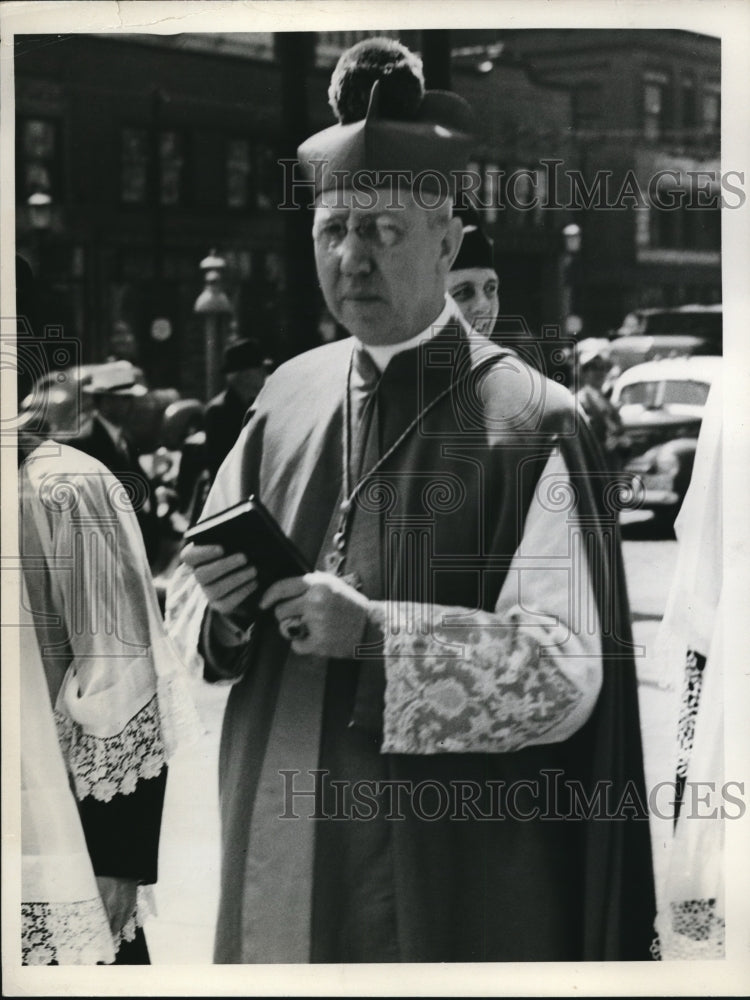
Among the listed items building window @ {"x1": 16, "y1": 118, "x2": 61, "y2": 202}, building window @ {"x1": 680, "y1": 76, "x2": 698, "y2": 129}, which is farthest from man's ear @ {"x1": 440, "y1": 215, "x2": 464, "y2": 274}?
building window @ {"x1": 16, "y1": 118, "x2": 61, "y2": 202}

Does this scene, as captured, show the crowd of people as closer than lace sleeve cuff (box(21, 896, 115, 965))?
Yes

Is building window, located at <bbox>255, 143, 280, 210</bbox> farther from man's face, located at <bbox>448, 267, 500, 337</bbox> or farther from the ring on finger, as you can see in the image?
the ring on finger

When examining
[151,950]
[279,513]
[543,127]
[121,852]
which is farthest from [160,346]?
[151,950]

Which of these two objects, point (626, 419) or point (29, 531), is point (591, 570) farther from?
point (29, 531)

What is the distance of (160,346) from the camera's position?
10.9 ft

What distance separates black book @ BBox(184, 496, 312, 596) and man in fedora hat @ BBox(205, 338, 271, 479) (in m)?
0.14

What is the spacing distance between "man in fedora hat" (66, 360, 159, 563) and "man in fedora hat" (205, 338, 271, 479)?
0.18 metres

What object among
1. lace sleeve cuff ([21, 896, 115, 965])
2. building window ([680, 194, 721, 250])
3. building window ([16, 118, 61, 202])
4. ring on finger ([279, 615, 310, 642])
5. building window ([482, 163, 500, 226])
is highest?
building window ([16, 118, 61, 202])

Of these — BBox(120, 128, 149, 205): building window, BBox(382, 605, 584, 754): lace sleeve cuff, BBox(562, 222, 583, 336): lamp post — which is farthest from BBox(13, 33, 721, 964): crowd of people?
BBox(120, 128, 149, 205): building window

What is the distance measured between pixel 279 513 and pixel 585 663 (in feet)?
2.89

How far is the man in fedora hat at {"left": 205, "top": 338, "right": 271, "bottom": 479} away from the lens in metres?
3.34

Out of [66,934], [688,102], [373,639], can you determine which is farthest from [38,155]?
[66,934]

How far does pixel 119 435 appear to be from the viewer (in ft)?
11.0

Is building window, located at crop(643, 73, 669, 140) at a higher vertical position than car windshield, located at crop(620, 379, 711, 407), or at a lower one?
higher
